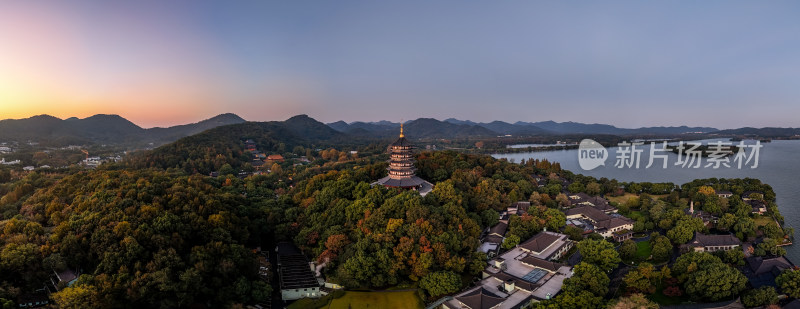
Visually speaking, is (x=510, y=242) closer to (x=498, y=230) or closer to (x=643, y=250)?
(x=498, y=230)

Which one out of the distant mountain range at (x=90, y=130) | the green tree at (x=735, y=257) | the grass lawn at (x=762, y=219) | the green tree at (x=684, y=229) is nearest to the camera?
the green tree at (x=735, y=257)

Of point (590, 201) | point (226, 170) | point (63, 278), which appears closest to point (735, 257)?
point (590, 201)

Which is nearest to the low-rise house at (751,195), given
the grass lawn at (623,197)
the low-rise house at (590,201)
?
the grass lawn at (623,197)

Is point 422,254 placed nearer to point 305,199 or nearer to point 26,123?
point 305,199

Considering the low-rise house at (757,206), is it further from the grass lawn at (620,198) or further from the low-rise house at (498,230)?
the low-rise house at (498,230)

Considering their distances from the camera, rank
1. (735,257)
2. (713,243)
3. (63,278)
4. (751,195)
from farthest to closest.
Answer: (751,195), (713,243), (735,257), (63,278)
